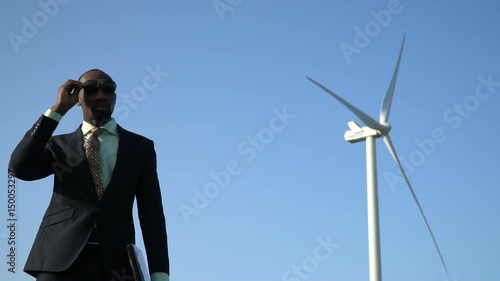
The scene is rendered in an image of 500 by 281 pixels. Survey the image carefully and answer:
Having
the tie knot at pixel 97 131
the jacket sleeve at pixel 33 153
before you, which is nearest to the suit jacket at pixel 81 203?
the jacket sleeve at pixel 33 153

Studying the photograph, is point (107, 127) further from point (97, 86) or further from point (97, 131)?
point (97, 86)

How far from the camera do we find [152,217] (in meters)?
5.59

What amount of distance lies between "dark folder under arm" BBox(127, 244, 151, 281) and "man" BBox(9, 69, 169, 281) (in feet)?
0.54

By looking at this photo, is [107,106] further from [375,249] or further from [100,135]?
[375,249]

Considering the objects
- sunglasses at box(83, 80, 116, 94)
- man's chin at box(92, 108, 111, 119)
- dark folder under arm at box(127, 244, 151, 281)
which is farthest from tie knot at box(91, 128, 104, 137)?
dark folder under arm at box(127, 244, 151, 281)

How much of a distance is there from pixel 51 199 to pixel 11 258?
2496mm

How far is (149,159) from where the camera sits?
19.0 feet

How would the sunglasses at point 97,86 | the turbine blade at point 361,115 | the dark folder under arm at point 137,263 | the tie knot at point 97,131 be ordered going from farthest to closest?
the turbine blade at point 361,115
the tie knot at point 97,131
the sunglasses at point 97,86
the dark folder under arm at point 137,263

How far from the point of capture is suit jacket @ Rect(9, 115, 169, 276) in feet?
16.6

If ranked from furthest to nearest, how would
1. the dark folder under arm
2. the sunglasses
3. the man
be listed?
the sunglasses → the man → the dark folder under arm

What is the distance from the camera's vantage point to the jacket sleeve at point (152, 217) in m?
5.42

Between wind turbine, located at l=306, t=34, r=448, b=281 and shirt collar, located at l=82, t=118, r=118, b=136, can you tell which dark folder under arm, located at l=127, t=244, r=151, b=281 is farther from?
wind turbine, located at l=306, t=34, r=448, b=281

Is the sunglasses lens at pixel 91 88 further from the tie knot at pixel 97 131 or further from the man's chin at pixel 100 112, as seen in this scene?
the tie knot at pixel 97 131

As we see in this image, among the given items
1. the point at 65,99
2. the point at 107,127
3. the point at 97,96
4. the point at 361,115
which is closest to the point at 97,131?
the point at 107,127
